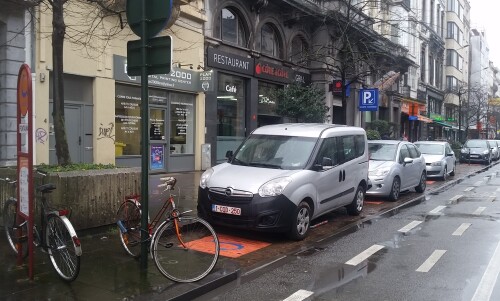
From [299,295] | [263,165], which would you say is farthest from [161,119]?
[299,295]

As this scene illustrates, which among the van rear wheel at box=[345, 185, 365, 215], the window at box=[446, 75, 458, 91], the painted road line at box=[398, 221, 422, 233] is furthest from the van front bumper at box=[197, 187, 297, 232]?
the window at box=[446, 75, 458, 91]

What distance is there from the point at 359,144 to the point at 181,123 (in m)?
8.48

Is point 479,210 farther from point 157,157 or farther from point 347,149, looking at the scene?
point 157,157

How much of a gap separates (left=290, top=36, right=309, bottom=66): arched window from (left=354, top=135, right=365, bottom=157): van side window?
13.3m

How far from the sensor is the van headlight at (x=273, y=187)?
297 inches

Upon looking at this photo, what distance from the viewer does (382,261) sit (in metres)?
6.72

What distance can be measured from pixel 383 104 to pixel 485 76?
250 ft

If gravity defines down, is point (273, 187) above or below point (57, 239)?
above

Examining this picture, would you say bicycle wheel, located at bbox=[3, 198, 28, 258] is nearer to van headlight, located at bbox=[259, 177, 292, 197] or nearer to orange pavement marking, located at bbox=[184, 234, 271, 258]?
orange pavement marking, located at bbox=[184, 234, 271, 258]

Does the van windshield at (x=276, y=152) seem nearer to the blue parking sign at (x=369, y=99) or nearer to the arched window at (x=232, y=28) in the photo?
the arched window at (x=232, y=28)

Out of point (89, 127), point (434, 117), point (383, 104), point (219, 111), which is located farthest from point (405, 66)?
point (89, 127)

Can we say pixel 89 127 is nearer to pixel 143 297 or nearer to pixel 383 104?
pixel 143 297

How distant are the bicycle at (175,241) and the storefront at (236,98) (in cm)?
1145

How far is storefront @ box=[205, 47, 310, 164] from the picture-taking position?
18438mm
